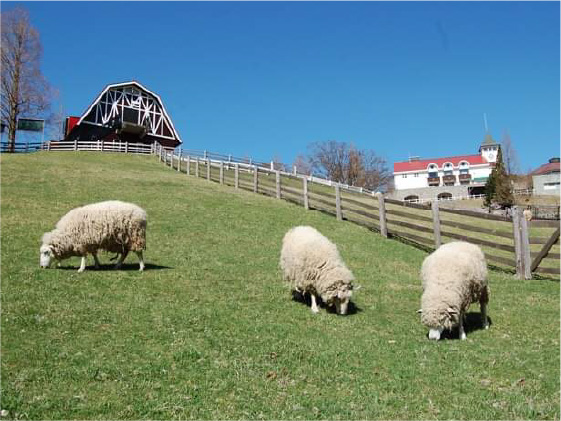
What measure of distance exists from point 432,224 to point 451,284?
13169mm

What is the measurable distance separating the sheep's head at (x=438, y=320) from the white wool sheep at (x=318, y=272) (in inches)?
60.3

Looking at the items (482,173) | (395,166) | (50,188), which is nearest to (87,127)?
(50,188)

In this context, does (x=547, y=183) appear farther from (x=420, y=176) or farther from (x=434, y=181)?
(x=420, y=176)

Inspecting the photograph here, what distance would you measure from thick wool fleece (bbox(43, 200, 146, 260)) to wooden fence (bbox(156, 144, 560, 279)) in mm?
7883

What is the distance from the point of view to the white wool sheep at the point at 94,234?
31.1 feet

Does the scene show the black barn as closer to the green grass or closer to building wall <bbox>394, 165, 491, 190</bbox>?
the green grass

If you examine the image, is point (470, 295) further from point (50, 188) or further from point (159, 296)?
point (50, 188)

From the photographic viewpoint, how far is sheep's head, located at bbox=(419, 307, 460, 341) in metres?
6.52

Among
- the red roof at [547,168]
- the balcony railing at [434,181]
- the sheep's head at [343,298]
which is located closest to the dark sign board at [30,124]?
the sheep's head at [343,298]

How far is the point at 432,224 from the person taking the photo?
63.8 ft

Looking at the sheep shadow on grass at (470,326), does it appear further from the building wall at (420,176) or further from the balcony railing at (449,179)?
the balcony railing at (449,179)

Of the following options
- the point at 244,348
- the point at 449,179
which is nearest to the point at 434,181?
the point at 449,179

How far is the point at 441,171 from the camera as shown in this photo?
93438 millimetres

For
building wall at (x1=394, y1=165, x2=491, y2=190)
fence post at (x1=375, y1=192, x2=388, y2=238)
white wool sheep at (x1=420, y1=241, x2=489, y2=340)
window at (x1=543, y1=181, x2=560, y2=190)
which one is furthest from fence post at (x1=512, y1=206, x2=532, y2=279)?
building wall at (x1=394, y1=165, x2=491, y2=190)
